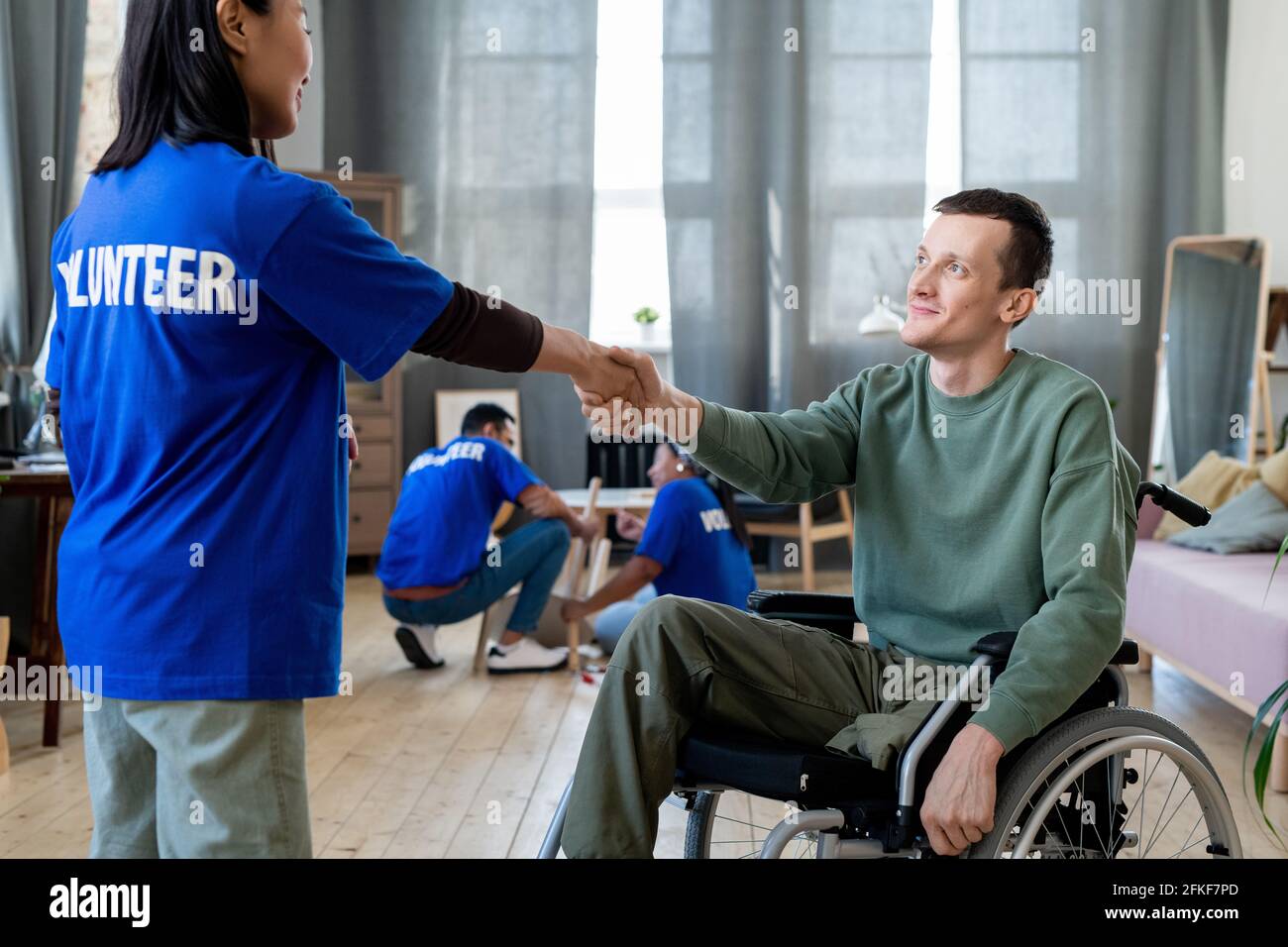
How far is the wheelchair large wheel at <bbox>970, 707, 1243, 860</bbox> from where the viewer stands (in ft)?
4.69

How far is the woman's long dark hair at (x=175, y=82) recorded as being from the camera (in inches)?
47.3

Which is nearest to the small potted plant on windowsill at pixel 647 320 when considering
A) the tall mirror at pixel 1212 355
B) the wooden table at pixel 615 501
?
the wooden table at pixel 615 501

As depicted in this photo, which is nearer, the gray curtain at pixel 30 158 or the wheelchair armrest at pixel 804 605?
the wheelchair armrest at pixel 804 605

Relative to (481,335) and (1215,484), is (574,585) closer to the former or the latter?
(1215,484)

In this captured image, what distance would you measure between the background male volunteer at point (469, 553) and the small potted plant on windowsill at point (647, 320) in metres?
2.42

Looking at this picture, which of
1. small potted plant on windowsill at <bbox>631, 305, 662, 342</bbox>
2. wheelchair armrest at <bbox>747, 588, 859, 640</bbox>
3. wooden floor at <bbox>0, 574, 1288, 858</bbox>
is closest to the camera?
wheelchair armrest at <bbox>747, 588, 859, 640</bbox>

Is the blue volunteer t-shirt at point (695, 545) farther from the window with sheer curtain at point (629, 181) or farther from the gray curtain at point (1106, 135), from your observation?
the gray curtain at point (1106, 135)

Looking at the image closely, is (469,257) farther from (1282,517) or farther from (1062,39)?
(1282,517)

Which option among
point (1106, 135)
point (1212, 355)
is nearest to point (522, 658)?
point (1212, 355)

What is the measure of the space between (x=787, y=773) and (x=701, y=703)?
0.18 meters

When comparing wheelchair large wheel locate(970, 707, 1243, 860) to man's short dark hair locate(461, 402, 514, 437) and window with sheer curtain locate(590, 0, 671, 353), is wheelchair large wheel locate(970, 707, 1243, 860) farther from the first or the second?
window with sheer curtain locate(590, 0, 671, 353)

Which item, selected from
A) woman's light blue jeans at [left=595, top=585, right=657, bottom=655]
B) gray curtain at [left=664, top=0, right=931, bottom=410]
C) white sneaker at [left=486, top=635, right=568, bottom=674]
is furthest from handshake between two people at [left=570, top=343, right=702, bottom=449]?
gray curtain at [left=664, top=0, right=931, bottom=410]

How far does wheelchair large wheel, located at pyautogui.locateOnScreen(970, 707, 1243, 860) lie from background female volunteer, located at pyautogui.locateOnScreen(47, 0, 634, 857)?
0.79 metres
